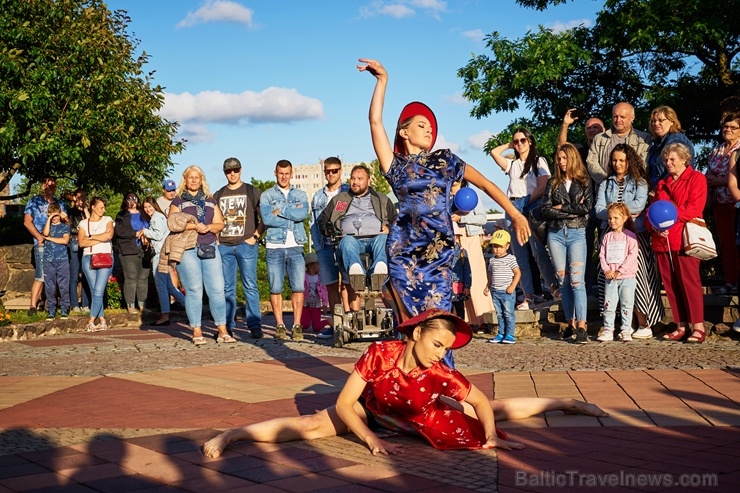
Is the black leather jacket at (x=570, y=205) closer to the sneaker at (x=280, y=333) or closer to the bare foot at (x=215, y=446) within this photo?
the sneaker at (x=280, y=333)

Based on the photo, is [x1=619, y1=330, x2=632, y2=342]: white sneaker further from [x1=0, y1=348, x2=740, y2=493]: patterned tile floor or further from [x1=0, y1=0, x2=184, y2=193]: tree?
[x1=0, y1=0, x2=184, y2=193]: tree

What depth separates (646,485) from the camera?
420cm

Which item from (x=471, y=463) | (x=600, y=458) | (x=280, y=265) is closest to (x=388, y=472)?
(x=471, y=463)

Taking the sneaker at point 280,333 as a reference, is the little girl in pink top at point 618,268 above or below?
above

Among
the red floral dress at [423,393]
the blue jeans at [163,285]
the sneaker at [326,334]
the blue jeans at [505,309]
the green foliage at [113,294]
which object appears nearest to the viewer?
the red floral dress at [423,393]

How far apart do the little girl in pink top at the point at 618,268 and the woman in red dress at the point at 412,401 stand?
5.73m

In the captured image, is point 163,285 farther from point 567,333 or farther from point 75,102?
point 567,333

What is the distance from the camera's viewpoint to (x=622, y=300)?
35.4 feet

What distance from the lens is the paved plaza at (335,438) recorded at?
445 cm

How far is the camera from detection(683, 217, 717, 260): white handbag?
10.0 metres

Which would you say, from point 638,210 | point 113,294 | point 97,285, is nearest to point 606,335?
point 638,210

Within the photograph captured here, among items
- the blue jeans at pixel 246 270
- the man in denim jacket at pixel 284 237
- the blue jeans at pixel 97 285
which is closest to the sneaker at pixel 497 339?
the man in denim jacket at pixel 284 237

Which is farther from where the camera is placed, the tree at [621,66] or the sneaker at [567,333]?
the tree at [621,66]

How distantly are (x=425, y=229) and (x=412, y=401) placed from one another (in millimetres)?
1176
